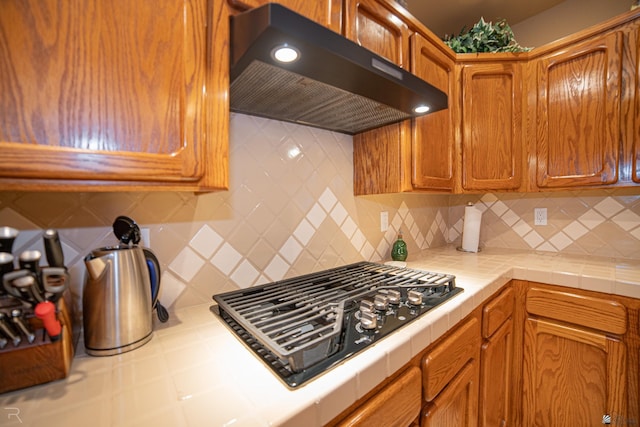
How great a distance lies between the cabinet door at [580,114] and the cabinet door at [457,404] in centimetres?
116

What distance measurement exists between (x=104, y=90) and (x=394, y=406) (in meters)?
0.94

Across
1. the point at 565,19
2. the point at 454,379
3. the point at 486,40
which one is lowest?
the point at 454,379

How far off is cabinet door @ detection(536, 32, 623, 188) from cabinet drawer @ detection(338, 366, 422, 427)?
4.70 feet

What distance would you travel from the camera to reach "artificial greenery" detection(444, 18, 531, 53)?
61.8 inches

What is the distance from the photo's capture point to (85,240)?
0.74m

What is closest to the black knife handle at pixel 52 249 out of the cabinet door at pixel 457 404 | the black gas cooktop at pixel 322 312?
the black gas cooktop at pixel 322 312

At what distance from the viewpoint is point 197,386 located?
1.65 ft

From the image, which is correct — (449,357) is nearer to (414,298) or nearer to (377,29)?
(414,298)

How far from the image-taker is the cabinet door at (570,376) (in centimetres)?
115

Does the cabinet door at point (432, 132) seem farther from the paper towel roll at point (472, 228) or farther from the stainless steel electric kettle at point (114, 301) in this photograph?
the stainless steel electric kettle at point (114, 301)

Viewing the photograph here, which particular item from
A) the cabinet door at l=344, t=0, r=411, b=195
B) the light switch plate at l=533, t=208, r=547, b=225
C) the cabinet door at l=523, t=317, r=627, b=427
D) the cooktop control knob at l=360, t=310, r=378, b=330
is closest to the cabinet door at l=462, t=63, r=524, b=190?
the light switch plate at l=533, t=208, r=547, b=225

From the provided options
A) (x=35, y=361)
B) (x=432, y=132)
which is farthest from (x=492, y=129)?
(x=35, y=361)

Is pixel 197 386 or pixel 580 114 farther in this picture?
pixel 580 114

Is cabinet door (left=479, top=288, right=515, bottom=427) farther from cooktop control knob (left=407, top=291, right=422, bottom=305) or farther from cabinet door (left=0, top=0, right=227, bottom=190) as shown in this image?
cabinet door (left=0, top=0, right=227, bottom=190)
